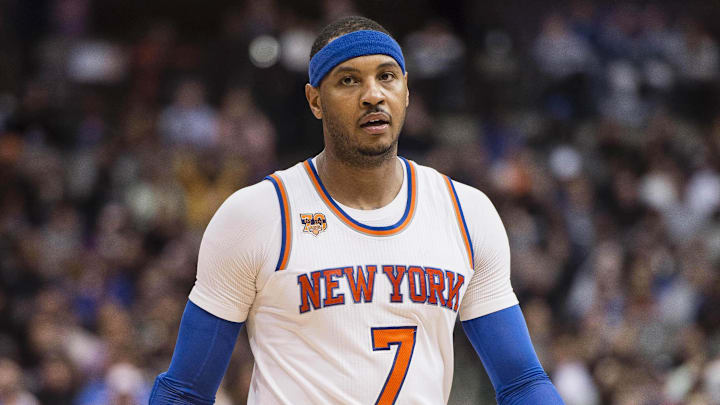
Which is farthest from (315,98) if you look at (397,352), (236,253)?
(397,352)

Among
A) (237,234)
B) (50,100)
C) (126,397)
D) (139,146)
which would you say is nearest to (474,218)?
(237,234)

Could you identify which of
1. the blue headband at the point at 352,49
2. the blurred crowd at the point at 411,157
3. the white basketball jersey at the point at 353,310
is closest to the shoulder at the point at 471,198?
the white basketball jersey at the point at 353,310

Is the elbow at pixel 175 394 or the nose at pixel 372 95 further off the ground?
the nose at pixel 372 95

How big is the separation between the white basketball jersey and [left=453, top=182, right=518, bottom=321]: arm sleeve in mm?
58

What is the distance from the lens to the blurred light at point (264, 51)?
1188 centimetres

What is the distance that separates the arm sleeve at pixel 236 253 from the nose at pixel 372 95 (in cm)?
46

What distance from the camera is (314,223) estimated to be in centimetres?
346

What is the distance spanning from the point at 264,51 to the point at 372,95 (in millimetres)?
8836

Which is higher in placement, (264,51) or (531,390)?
(264,51)

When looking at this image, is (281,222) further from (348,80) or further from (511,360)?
(511,360)

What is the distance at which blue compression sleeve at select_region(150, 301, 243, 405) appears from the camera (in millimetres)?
3412

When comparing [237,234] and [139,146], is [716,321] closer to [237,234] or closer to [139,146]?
[139,146]

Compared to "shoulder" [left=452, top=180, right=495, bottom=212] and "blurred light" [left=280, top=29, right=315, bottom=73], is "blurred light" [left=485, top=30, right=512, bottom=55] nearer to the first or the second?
"blurred light" [left=280, top=29, right=315, bottom=73]

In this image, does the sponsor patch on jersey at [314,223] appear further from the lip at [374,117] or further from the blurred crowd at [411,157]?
the blurred crowd at [411,157]
